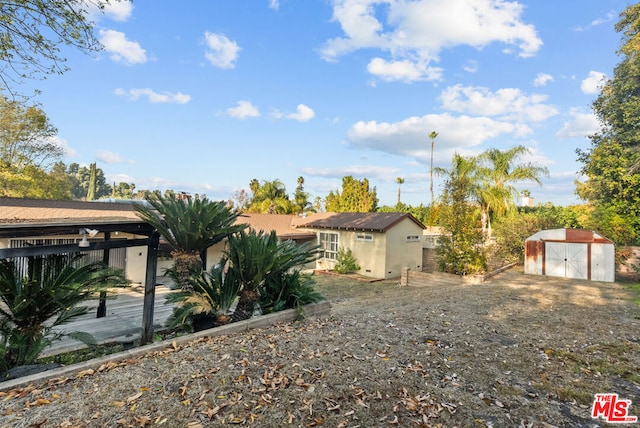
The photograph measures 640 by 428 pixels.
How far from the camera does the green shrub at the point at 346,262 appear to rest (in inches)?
661

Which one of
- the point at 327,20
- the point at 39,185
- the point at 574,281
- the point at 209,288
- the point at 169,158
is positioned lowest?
the point at 574,281

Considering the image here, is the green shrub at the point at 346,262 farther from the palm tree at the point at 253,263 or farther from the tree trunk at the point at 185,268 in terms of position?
the tree trunk at the point at 185,268

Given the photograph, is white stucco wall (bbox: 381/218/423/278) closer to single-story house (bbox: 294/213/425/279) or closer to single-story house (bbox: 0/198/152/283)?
single-story house (bbox: 294/213/425/279)

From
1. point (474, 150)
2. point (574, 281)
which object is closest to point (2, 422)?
point (574, 281)

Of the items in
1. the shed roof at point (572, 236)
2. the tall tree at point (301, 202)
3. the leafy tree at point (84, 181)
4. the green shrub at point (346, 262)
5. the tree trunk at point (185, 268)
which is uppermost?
the leafy tree at point (84, 181)

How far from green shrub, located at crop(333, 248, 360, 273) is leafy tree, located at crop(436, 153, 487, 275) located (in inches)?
205

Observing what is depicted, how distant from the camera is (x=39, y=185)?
17.8 m

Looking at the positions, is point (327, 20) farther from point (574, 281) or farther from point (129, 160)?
point (129, 160)

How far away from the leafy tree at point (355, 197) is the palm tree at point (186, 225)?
23.9m

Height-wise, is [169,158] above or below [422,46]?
below

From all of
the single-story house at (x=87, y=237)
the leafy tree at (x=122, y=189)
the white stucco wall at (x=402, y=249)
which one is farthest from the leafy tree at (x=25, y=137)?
the leafy tree at (x=122, y=189)

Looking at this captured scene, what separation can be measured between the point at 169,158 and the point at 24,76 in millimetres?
12593

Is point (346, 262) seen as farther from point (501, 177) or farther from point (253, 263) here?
point (501, 177)

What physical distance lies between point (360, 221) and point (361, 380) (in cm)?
1415
